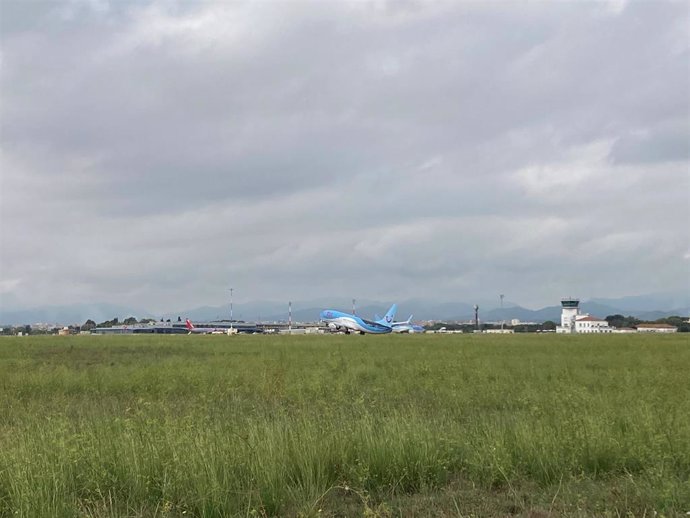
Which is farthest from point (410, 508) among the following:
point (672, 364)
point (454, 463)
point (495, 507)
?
point (672, 364)

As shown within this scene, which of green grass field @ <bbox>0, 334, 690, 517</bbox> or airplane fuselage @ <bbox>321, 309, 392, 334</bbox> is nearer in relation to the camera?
green grass field @ <bbox>0, 334, 690, 517</bbox>

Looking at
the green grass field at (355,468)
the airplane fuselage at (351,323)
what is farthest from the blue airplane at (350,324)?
the green grass field at (355,468)

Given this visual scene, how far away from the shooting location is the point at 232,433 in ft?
29.2

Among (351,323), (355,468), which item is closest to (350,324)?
(351,323)

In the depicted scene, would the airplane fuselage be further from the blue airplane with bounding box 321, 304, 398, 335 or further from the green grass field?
the green grass field

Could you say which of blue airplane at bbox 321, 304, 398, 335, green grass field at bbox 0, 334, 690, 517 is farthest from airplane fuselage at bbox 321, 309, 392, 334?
green grass field at bbox 0, 334, 690, 517

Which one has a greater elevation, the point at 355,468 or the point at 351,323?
the point at 351,323

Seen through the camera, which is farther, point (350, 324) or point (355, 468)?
point (350, 324)

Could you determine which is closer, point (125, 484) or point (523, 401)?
point (125, 484)

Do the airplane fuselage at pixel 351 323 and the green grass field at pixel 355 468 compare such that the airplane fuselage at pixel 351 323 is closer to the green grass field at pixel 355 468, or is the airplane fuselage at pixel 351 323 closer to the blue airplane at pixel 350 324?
the blue airplane at pixel 350 324

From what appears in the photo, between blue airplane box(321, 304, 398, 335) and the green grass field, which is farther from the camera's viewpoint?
blue airplane box(321, 304, 398, 335)

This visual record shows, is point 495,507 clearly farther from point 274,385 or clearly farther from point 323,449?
point 274,385

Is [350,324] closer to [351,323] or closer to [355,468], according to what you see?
[351,323]

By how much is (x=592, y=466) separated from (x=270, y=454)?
4.35 meters
